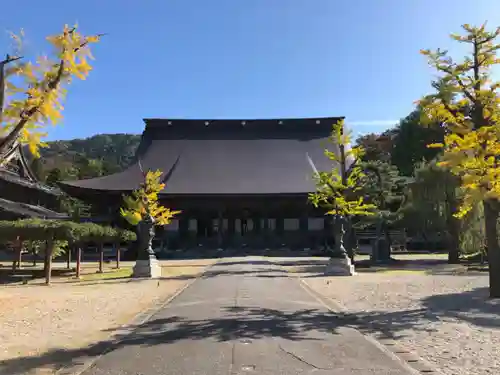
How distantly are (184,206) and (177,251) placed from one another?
3.49 m

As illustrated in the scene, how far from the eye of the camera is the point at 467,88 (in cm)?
1089

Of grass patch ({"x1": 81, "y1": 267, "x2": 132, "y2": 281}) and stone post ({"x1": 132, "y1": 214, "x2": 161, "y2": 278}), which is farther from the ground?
stone post ({"x1": 132, "y1": 214, "x2": 161, "y2": 278})

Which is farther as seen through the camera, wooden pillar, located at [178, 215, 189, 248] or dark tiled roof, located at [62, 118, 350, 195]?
wooden pillar, located at [178, 215, 189, 248]

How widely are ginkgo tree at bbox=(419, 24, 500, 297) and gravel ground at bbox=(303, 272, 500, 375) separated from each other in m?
1.81

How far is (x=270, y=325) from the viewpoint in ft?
26.6

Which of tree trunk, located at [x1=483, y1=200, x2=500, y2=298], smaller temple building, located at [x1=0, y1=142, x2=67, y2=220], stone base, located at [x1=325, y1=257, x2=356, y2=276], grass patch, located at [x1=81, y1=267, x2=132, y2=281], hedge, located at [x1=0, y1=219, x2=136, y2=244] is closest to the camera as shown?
tree trunk, located at [x1=483, y1=200, x2=500, y2=298]

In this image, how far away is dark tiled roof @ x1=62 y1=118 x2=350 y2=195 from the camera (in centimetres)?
3528

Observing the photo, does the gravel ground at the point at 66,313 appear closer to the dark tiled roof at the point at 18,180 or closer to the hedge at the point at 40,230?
the hedge at the point at 40,230

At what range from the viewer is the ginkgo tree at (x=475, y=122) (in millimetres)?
10266

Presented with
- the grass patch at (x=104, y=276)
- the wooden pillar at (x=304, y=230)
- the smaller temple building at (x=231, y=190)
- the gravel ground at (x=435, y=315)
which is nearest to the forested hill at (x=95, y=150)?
the smaller temple building at (x=231, y=190)

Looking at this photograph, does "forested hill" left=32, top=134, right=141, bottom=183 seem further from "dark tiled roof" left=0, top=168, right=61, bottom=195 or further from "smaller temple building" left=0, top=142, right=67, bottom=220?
"dark tiled roof" left=0, top=168, right=61, bottom=195

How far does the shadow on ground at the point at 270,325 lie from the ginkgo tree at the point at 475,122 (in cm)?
246

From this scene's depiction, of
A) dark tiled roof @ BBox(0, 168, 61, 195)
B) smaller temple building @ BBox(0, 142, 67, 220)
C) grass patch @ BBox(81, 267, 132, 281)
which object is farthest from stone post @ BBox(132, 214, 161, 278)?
dark tiled roof @ BBox(0, 168, 61, 195)

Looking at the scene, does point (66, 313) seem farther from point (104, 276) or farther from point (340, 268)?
point (340, 268)
